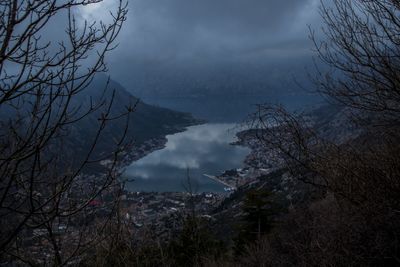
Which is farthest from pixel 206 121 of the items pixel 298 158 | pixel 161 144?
pixel 298 158

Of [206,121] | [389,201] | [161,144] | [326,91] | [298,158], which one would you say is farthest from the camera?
[206,121]

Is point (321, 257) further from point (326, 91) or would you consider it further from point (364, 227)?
point (326, 91)

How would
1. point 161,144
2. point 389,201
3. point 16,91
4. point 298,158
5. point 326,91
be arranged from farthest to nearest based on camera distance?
point 161,144, point 298,158, point 326,91, point 389,201, point 16,91

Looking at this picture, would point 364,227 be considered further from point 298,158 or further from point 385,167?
point 298,158

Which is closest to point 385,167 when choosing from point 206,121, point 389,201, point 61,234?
point 389,201

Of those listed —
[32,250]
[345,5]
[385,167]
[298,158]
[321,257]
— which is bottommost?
[321,257]

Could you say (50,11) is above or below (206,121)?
below

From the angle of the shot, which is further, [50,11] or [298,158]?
[298,158]
